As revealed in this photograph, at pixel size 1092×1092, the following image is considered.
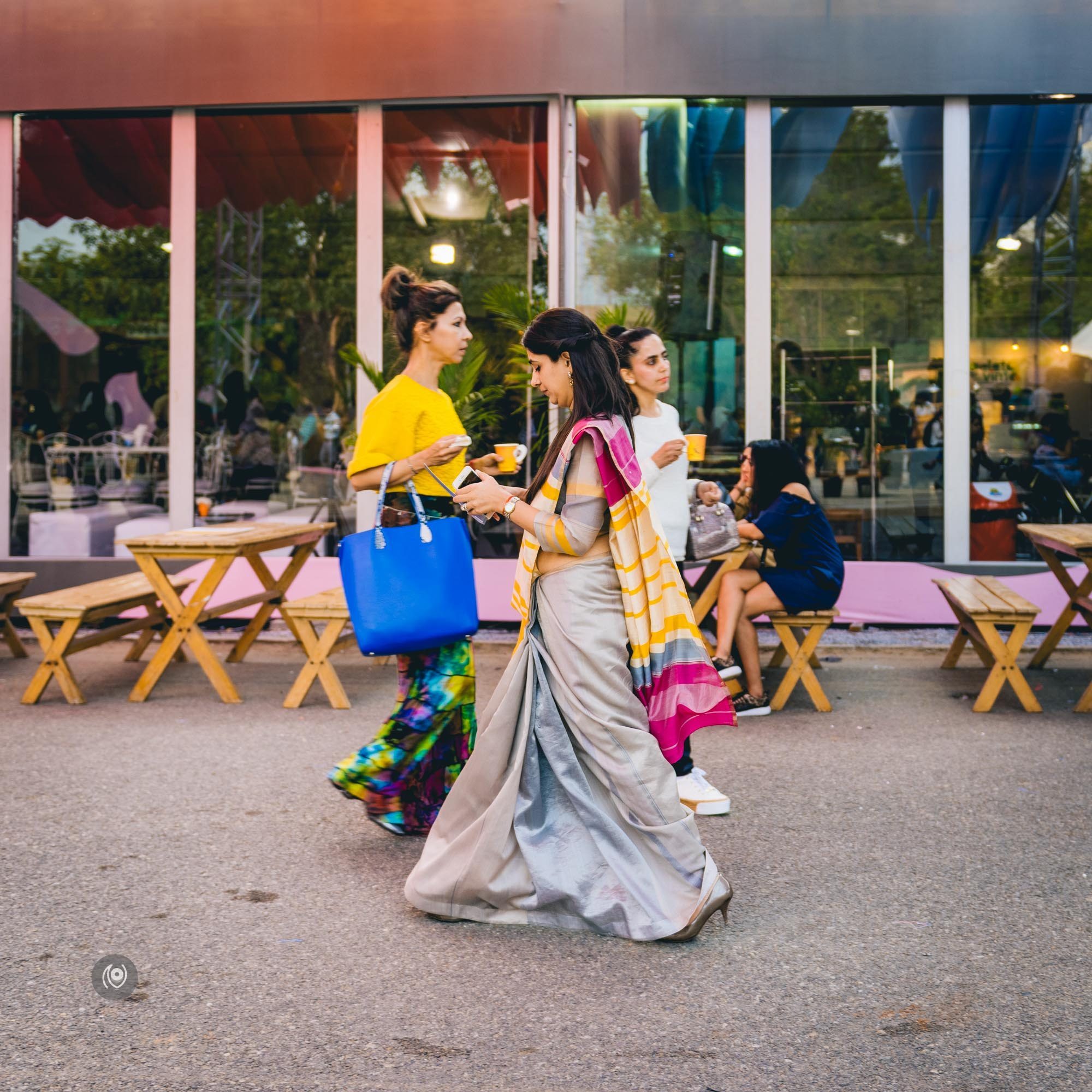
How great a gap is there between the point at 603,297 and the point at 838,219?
198 cm

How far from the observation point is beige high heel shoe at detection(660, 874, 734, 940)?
11.5ft

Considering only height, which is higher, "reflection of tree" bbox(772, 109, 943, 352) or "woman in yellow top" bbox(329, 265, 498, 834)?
"reflection of tree" bbox(772, 109, 943, 352)

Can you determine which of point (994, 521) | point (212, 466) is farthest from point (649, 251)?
point (212, 466)

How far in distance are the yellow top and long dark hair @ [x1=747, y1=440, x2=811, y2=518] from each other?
2.79 metres

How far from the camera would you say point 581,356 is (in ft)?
12.5

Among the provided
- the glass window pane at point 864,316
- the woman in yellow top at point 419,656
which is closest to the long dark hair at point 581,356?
the woman in yellow top at point 419,656

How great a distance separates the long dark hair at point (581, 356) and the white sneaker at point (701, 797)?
1589mm

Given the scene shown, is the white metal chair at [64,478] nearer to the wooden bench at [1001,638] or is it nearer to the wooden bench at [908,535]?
the wooden bench at [908,535]

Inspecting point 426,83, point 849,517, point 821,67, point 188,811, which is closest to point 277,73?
point 426,83

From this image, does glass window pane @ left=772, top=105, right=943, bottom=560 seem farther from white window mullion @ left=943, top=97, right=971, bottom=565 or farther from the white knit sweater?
the white knit sweater

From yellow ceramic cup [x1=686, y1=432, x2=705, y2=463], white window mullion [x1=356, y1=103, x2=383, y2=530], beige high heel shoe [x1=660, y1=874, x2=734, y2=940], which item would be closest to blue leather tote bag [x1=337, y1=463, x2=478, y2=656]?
beige high heel shoe [x1=660, y1=874, x2=734, y2=940]

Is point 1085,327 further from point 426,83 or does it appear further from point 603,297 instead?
point 426,83

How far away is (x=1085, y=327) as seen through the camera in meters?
9.69

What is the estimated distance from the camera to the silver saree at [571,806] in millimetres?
3596
